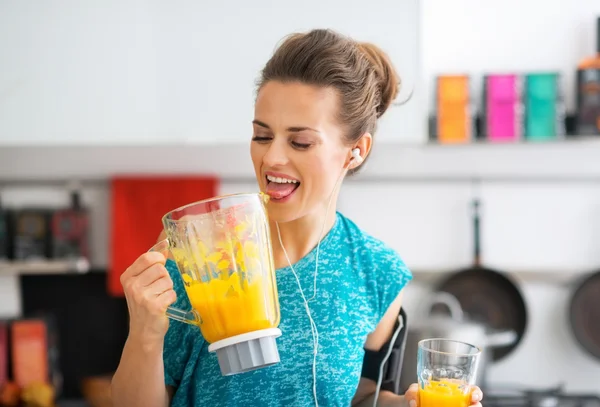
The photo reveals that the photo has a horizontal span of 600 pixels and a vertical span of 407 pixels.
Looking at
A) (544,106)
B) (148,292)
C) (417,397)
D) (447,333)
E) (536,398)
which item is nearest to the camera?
(148,292)

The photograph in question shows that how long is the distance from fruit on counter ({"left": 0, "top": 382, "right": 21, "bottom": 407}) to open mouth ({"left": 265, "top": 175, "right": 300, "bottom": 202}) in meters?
1.50

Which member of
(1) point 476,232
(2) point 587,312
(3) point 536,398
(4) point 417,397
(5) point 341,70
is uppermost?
(5) point 341,70

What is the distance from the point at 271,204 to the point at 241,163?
1.37 m

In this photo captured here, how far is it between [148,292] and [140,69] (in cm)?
134

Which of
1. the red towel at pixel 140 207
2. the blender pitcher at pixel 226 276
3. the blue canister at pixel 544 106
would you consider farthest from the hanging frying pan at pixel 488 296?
the blender pitcher at pixel 226 276

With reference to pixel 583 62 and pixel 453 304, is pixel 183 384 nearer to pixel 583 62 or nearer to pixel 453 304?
pixel 453 304

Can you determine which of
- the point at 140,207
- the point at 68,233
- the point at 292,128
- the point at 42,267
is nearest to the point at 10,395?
the point at 42,267

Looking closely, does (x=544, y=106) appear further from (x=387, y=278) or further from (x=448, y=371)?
(x=448, y=371)

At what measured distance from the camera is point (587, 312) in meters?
2.32

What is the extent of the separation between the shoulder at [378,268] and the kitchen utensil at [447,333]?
72 cm

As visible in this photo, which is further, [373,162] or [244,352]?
[373,162]

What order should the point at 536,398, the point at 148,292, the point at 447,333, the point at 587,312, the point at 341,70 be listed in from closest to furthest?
the point at 148,292 → the point at 341,70 → the point at 447,333 → the point at 536,398 → the point at 587,312

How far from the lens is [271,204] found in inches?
42.1

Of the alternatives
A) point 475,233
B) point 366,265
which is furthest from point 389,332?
point 475,233
